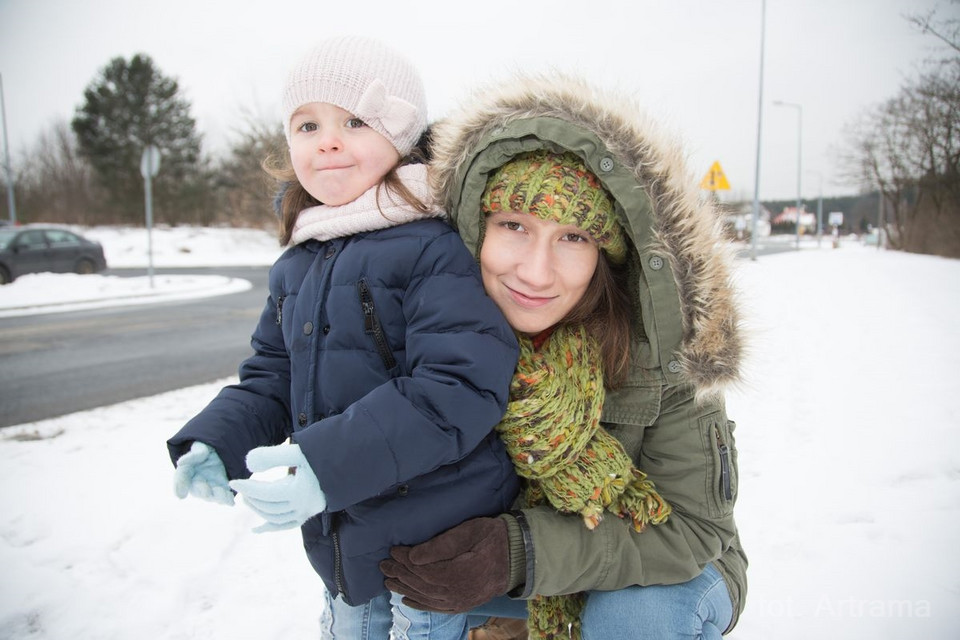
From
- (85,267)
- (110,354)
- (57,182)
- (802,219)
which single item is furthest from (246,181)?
(802,219)

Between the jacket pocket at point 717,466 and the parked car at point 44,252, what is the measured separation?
15690 mm

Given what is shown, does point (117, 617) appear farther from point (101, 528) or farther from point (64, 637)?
point (101, 528)

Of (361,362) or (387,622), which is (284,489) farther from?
(387,622)

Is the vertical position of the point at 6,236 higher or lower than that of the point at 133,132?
lower

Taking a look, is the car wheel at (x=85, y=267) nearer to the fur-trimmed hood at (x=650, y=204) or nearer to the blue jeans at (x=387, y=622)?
the blue jeans at (x=387, y=622)

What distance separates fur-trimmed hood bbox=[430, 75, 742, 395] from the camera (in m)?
1.33

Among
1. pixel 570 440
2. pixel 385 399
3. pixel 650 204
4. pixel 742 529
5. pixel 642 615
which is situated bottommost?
pixel 742 529

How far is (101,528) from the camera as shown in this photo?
2.71m

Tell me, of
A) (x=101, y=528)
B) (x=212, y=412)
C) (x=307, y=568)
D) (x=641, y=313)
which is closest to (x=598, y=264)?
(x=641, y=313)

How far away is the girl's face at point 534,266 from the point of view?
1.39 m

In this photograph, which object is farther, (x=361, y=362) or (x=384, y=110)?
(x=384, y=110)

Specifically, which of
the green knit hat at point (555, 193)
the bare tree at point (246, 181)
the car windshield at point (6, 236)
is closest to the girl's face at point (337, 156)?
the green knit hat at point (555, 193)

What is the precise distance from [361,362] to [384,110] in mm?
661

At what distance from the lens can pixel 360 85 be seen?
146 centimetres
